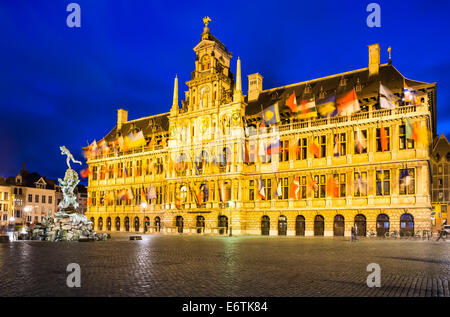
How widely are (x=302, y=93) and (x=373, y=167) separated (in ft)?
47.7

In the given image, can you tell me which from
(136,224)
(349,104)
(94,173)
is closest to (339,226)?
(349,104)

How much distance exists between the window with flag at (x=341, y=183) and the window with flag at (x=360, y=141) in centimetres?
294

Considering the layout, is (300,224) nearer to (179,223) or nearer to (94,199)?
(179,223)

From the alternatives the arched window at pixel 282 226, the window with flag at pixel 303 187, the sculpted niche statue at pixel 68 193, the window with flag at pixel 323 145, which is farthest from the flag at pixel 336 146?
the sculpted niche statue at pixel 68 193

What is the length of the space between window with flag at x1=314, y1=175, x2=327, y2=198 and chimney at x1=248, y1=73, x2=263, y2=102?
16830 millimetres

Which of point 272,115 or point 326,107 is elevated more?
point 326,107

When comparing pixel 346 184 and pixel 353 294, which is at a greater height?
pixel 346 184

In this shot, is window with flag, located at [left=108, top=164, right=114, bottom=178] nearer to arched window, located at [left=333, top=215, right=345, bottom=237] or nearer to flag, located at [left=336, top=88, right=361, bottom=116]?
arched window, located at [left=333, top=215, right=345, bottom=237]

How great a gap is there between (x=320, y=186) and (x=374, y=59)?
1599 cm

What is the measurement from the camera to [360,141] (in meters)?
42.7

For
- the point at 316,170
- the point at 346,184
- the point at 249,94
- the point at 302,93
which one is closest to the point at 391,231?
the point at 346,184

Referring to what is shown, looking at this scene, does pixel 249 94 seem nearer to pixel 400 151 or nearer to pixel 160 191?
pixel 160 191
